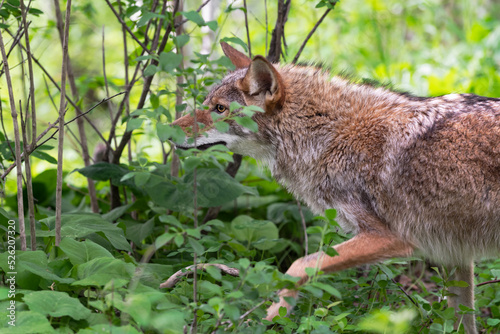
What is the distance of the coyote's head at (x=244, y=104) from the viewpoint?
3.37 metres

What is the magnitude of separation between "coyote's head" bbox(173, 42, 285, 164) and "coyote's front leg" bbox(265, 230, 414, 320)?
0.95 metres

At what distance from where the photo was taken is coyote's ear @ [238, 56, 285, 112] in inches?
130

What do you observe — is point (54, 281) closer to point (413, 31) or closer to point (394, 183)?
point (394, 183)

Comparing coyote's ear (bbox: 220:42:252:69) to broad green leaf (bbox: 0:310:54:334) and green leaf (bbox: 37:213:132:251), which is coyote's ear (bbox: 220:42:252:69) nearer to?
green leaf (bbox: 37:213:132:251)

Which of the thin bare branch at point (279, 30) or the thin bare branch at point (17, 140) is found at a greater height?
the thin bare branch at point (279, 30)

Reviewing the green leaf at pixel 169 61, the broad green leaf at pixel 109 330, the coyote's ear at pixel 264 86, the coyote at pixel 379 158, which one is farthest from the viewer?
the coyote's ear at pixel 264 86

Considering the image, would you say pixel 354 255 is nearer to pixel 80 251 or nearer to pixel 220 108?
pixel 220 108

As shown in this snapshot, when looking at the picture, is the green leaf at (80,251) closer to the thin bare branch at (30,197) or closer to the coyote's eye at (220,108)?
the thin bare branch at (30,197)

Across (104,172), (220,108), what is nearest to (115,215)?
(104,172)

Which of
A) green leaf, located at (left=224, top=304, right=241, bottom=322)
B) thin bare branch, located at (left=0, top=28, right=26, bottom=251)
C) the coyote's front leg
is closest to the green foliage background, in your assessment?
green leaf, located at (left=224, top=304, right=241, bottom=322)

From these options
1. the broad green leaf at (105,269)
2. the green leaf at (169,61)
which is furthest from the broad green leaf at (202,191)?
the green leaf at (169,61)

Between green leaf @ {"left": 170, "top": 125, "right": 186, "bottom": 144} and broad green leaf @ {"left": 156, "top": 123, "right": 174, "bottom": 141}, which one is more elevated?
broad green leaf @ {"left": 156, "top": 123, "right": 174, "bottom": 141}

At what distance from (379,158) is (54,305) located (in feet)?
6.73

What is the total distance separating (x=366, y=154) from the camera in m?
3.23
